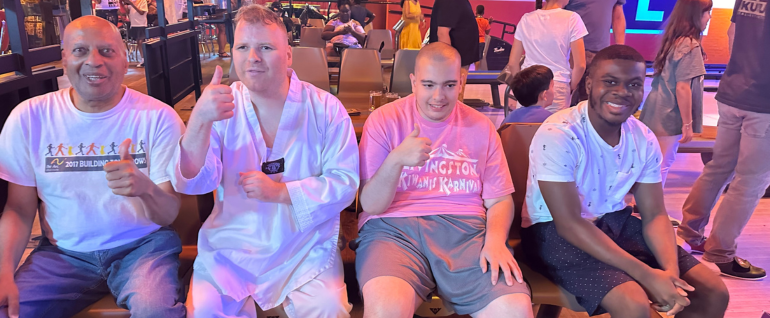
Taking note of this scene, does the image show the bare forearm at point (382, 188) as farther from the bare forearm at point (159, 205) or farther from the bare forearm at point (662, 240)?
the bare forearm at point (662, 240)

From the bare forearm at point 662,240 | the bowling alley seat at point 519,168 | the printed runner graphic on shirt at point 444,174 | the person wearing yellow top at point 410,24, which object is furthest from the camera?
the person wearing yellow top at point 410,24

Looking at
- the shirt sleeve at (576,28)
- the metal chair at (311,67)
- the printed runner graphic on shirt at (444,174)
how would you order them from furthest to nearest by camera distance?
the metal chair at (311,67) → the shirt sleeve at (576,28) → the printed runner graphic on shirt at (444,174)

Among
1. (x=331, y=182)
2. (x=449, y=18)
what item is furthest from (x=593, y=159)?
(x=449, y=18)

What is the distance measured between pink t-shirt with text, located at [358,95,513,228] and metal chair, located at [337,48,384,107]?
2.36 m

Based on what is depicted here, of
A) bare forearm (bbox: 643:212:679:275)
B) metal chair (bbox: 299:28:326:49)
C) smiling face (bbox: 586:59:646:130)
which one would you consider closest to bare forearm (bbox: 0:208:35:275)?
smiling face (bbox: 586:59:646:130)

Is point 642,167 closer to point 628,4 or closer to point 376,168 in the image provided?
point 376,168

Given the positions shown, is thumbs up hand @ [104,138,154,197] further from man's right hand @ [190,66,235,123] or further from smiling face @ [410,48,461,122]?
smiling face @ [410,48,461,122]

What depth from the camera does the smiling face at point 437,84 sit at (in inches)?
69.6

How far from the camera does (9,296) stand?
4.75ft

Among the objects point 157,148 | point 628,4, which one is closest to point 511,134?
point 157,148

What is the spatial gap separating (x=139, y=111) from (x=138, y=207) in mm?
321

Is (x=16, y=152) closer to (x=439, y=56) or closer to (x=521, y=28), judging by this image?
(x=439, y=56)

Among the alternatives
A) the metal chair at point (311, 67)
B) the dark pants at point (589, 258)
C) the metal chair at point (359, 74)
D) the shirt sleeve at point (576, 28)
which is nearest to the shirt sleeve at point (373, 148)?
the dark pants at point (589, 258)

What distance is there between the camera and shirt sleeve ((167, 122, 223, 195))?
59.7 inches
